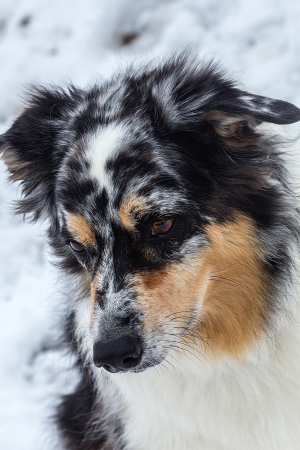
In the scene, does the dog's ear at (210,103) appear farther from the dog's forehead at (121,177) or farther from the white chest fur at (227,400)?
the white chest fur at (227,400)

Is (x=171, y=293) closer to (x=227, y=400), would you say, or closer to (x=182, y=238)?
(x=182, y=238)

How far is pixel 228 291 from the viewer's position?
294 centimetres

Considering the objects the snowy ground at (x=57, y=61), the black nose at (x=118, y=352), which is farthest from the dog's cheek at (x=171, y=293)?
the snowy ground at (x=57, y=61)

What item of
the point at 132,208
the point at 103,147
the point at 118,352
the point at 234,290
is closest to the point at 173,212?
the point at 132,208

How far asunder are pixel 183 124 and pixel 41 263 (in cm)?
288

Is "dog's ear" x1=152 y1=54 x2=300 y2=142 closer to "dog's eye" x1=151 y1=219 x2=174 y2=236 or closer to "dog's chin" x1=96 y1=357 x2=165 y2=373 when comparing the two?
"dog's eye" x1=151 y1=219 x2=174 y2=236

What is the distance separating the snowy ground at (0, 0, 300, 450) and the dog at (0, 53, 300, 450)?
126 centimetres

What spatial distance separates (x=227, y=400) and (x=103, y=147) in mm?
1603

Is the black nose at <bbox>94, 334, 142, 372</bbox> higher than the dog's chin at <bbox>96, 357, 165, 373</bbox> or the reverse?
higher

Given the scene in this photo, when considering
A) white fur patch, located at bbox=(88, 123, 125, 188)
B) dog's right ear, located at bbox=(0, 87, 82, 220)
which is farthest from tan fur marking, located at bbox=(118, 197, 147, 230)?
dog's right ear, located at bbox=(0, 87, 82, 220)

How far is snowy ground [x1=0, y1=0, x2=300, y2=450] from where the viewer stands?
180 inches

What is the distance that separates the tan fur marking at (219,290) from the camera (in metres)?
2.68

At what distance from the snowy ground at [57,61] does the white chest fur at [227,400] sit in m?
1.37

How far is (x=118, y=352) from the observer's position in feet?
8.27
